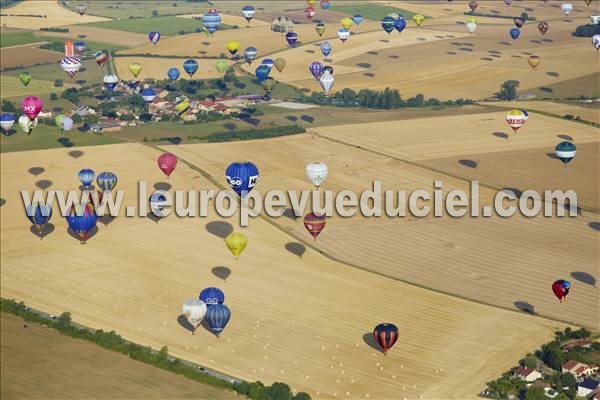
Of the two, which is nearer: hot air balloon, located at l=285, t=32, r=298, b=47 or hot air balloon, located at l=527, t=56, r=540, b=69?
hot air balloon, located at l=527, t=56, r=540, b=69

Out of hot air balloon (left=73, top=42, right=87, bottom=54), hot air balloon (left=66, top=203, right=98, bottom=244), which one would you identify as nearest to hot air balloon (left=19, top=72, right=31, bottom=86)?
hot air balloon (left=73, top=42, right=87, bottom=54)

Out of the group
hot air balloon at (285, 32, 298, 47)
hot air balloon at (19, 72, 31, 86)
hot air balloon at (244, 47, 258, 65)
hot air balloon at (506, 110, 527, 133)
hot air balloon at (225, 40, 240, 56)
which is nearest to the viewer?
hot air balloon at (506, 110, 527, 133)

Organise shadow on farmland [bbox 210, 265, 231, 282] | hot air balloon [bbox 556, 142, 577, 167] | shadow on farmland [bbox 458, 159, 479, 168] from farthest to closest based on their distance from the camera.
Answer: shadow on farmland [bbox 458, 159, 479, 168], hot air balloon [bbox 556, 142, 577, 167], shadow on farmland [bbox 210, 265, 231, 282]

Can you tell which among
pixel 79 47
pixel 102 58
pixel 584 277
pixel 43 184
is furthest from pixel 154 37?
pixel 584 277

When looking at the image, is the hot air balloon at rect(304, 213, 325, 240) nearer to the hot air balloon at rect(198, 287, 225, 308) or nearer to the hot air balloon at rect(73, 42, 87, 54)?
the hot air balloon at rect(198, 287, 225, 308)

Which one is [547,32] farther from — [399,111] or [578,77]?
[399,111]

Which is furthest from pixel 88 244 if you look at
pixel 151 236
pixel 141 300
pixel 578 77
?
pixel 578 77
